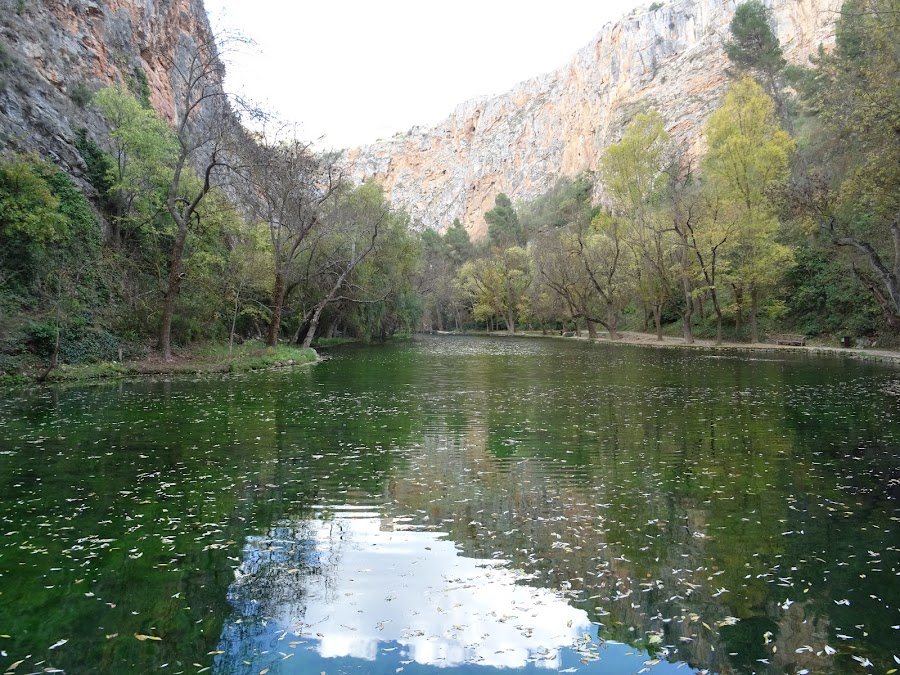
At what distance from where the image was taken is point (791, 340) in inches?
1537

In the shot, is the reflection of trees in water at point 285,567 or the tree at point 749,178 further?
the tree at point 749,178

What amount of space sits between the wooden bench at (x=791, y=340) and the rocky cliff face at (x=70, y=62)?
4095 cm

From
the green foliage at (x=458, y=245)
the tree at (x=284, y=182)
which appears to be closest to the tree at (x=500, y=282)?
the green foliage at (x=458, y=245)

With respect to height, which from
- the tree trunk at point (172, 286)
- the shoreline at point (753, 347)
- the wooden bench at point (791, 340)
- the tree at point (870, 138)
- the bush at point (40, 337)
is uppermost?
the tree at point (870, 138)

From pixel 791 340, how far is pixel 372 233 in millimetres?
27802

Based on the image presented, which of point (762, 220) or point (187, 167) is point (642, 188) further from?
point (187, 167)

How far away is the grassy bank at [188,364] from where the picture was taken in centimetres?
2116

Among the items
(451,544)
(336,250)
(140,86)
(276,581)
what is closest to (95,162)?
(140,86)

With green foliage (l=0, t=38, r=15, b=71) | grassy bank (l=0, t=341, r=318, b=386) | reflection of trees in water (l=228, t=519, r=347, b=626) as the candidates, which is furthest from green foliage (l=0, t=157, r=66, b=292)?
reflection of trees in water (l=228, t=519, r=347, b=626)

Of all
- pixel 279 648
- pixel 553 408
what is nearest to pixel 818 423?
pixel 553 408

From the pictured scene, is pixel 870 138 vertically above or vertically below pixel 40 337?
above

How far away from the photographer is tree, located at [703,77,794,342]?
38688 millimetres

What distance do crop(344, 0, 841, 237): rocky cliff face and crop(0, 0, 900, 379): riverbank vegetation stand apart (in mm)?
13606

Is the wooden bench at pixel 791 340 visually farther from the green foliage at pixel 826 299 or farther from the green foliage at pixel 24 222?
the green foliage at pixel 24 222
